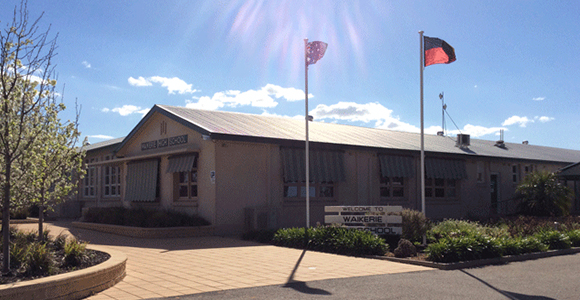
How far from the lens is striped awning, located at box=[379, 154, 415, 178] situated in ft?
69.5

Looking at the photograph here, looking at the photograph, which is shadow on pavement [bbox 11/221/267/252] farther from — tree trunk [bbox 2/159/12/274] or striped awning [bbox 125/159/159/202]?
tree trunk [bbox 2/159/12/274]

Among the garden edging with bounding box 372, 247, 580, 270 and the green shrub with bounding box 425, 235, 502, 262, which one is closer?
the garden edging with bounding box 372, 247, 580, 270

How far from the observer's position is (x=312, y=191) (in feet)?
64.2

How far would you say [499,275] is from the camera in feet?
31.3

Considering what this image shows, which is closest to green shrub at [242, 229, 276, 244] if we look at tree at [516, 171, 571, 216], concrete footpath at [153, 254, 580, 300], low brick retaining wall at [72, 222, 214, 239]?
low brick retaining wall at [72, 222, 214, 239]

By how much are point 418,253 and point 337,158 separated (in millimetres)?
7854

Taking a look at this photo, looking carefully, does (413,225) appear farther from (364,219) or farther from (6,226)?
(6,226)

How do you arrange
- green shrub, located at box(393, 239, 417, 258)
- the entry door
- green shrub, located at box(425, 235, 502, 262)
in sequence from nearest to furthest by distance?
green shrub, located at box(425, 235, 502, 262)
green shrub, located at box(393, 239, 417, 258)
the entry door

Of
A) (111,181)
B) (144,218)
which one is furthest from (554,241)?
(111,181)

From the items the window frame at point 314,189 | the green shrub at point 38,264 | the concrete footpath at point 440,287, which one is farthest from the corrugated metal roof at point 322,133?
the green shrub at point 38,264

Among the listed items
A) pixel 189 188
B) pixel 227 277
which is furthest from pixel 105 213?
pixel 227 277

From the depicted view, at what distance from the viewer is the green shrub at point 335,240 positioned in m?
12.1

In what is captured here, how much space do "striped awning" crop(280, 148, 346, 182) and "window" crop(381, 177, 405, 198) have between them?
2871mm

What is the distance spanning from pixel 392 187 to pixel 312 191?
169 inches
